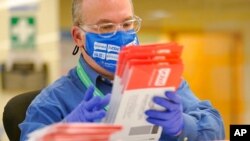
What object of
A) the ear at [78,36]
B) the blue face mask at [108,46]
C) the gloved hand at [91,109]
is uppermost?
the ear at [78,36]

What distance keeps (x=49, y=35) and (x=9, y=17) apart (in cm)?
33

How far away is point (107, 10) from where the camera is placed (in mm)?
1574

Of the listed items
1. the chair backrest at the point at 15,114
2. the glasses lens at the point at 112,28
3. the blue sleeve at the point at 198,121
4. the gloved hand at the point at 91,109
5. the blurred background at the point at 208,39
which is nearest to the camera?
the gloved hand at the point at 91,109

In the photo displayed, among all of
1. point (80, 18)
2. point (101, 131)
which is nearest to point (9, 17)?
point (80, 18)

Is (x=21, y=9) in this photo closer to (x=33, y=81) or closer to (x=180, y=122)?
(x=33, y=81)

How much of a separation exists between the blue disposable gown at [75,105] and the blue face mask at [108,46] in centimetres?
6

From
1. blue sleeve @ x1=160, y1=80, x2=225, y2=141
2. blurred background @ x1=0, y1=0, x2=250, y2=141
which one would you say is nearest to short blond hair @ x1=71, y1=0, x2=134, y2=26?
blue sleeve @ x1=160, y1=80, x2=225, y2=141

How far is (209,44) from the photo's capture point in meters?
6.95

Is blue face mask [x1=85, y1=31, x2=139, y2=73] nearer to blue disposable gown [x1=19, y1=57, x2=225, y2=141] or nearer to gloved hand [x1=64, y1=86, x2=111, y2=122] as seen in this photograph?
blue disposable gown [x1=19, y1=57, x2=225, y2=141]

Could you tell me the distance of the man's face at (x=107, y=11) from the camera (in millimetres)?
1564

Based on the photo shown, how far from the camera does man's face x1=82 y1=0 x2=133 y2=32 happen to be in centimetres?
156

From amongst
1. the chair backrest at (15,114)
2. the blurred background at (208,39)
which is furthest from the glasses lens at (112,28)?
the blurred background at (208,39)

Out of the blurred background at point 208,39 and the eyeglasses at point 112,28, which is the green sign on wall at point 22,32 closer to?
the blurred background at point 208,39

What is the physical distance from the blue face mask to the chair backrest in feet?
1.86
